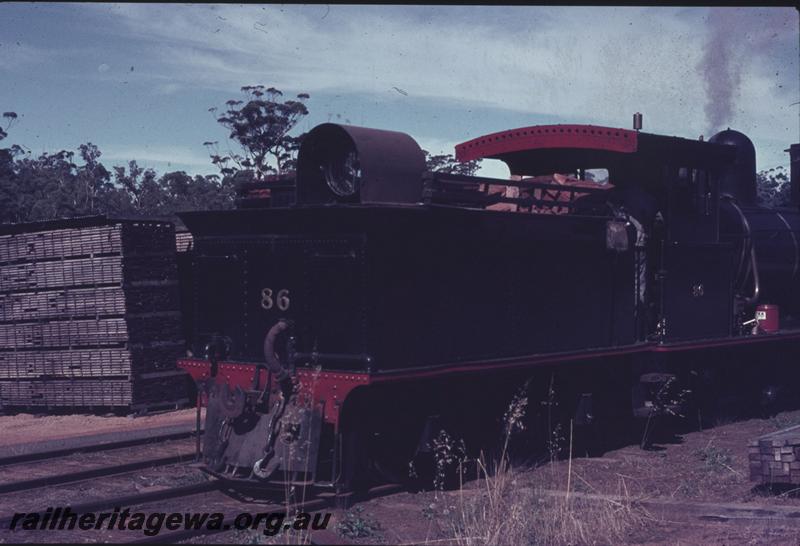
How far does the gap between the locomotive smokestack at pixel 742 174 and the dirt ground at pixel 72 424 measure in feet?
28.8

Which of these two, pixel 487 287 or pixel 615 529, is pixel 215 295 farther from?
pixel 615 529

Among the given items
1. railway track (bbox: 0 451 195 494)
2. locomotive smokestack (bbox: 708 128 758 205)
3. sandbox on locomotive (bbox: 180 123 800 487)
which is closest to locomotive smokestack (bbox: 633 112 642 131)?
sandbox on locomotive (bbox: 180 123 800 487)

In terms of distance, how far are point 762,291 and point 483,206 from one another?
20.0ft

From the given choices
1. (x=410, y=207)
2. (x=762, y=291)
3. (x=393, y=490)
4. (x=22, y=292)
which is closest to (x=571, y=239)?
(x=410, y=207)

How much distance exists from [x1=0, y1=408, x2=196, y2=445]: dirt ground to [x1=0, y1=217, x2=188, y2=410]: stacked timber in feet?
0.75

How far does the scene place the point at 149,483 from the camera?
9.05 meters

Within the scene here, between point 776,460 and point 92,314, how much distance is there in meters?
10.2

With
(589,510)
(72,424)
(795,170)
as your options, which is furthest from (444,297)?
(795,170)

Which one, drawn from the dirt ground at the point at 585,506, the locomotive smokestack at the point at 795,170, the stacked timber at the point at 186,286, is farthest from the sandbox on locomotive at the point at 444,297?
the stacked timber at the point at 186,286

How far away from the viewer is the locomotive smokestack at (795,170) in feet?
49.2

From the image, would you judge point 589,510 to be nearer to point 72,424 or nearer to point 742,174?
point 742,174

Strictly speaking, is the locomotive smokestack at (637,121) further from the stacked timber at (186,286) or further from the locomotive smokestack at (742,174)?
the stacked timber at (186,286)

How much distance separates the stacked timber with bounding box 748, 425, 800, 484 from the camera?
848 cm

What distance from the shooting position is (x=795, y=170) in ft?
49.6
